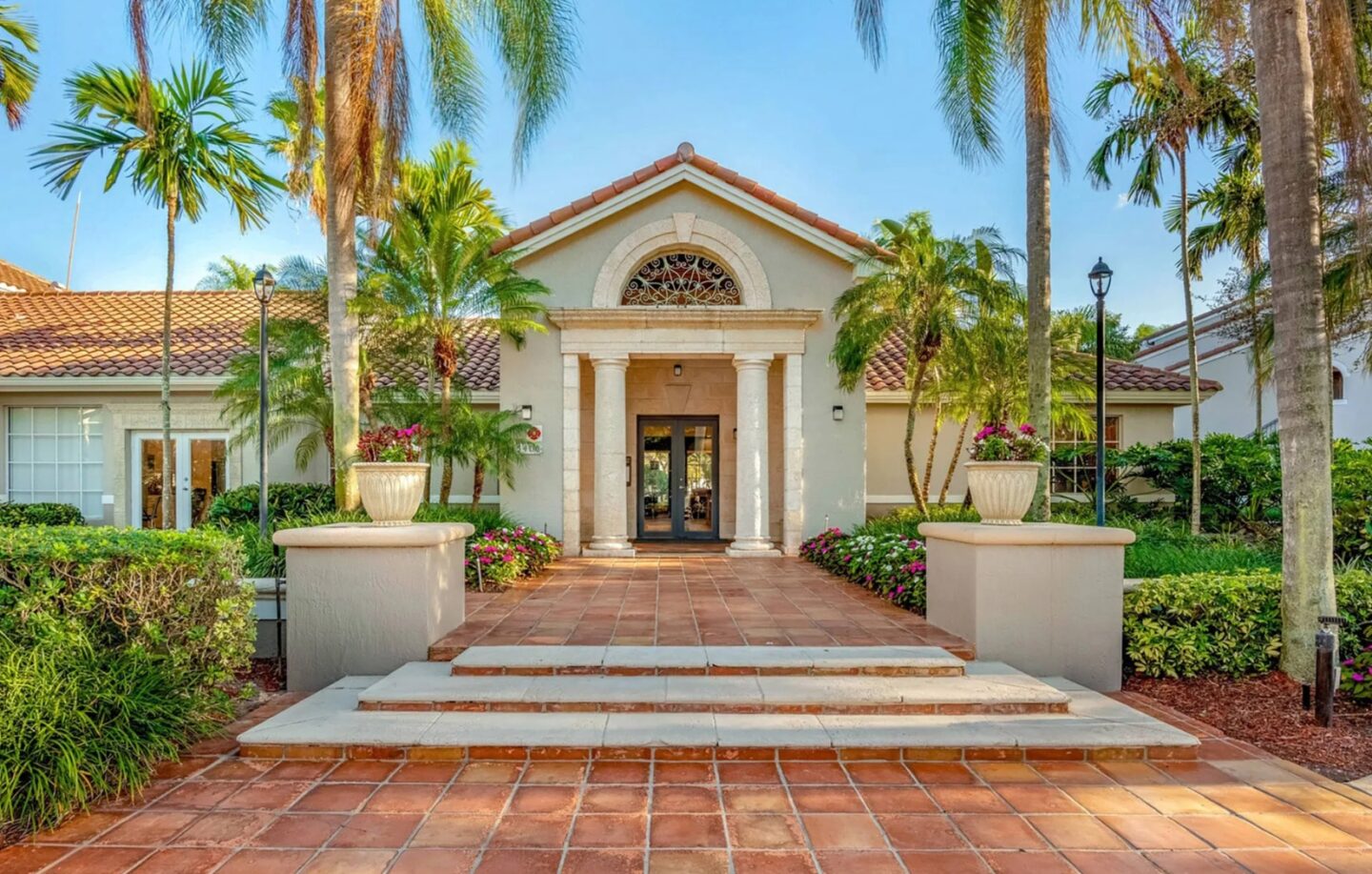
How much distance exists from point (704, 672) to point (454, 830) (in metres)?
2.36

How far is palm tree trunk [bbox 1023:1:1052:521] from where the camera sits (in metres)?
8.93

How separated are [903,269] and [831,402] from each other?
251 cm

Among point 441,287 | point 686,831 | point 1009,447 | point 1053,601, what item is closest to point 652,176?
point 441,287

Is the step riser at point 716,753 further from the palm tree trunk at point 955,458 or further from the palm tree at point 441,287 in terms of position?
the palm tree trunk at point 955,458

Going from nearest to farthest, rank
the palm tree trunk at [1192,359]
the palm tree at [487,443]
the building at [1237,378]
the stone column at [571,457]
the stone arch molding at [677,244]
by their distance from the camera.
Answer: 1. the palm tree at [487,443]
2. the stone column at [571,457]
3. the stone arch molding at [677,244]
4. the palm tree trunk at [1192,359]
5. the building at [1237,378]

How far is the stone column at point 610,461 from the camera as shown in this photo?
12.3m

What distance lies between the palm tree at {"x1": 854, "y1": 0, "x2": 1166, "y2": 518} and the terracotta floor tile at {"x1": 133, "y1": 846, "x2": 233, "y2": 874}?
8.61 metres

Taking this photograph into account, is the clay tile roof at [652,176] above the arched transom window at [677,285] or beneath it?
above

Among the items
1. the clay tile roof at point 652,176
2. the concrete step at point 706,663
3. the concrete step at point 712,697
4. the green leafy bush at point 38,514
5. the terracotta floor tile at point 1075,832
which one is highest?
the clay tile roof at point 652,176

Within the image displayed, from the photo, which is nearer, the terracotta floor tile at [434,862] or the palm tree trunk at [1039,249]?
the terracotta floor tile at [434,862]

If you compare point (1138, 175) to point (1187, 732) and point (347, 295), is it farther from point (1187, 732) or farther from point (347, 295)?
point (347, 295)

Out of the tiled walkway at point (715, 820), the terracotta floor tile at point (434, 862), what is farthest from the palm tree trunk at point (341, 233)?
the terracotta floor tile at point (434, 862)

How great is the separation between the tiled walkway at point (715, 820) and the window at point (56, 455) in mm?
12725

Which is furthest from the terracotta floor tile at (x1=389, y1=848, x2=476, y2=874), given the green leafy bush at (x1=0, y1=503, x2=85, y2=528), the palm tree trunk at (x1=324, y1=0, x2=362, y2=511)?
the green leafy bush at (x1=0, y1=503, x2=85, y2=528)
